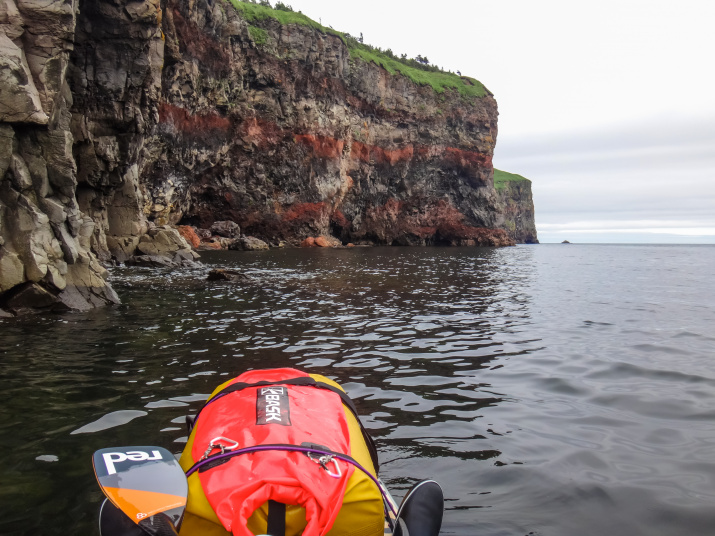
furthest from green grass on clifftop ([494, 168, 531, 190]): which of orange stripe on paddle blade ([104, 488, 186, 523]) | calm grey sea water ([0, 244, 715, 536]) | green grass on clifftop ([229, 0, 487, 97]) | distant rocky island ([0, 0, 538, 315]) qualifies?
orange stripe on paddle blade ([104, 488, 186, 523])

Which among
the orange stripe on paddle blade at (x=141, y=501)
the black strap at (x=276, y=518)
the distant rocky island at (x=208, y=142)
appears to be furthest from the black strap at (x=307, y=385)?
the distant rocky island at (x=208, y=142)

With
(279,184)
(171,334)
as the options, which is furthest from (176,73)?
(171,334)

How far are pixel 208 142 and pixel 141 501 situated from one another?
44.0 meters

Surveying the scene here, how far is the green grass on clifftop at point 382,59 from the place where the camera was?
47906 mm

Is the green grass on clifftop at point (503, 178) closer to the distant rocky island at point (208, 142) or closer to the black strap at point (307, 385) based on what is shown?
the distant rocky island at point (208, 142)

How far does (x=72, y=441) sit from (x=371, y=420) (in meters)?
2.97

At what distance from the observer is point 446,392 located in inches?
251

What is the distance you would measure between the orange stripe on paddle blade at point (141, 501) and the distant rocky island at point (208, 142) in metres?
10.6

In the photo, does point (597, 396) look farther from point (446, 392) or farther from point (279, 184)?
point (279, 184)

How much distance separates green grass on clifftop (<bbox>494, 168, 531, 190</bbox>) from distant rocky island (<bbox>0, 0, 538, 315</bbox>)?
5971cm

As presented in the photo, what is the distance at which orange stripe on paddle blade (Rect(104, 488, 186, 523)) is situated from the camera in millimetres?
2451

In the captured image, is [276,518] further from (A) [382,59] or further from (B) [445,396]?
(A) [382,59]

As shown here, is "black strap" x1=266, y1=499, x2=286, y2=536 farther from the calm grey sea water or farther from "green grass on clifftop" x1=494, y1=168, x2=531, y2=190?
"green grass on clifftop" x1=494, y1=168, x2=531, y2=190

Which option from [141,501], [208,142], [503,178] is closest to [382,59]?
[208,142]
